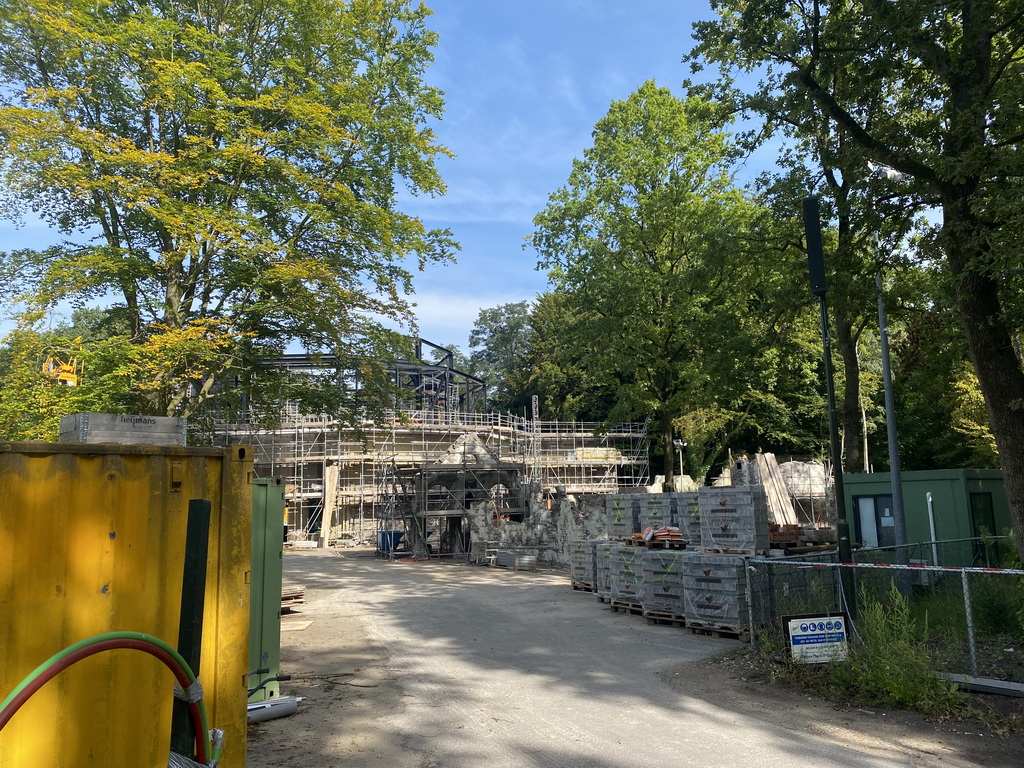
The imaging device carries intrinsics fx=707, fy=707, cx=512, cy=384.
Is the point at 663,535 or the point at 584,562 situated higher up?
the point at 663,535

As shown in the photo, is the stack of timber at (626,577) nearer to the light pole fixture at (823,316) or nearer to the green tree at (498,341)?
the light pole fixture at (823,316)

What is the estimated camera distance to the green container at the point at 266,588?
7863 mm

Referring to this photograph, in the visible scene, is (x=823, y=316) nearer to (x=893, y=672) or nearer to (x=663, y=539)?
(x=893, y=672)

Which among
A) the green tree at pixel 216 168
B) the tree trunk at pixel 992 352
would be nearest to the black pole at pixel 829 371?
the tree trunk at pixel 992 352

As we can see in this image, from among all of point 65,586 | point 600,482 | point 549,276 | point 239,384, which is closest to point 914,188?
point 65,586

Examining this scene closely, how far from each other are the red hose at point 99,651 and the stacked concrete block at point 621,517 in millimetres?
14648

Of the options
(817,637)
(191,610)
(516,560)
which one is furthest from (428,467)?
(191,610)

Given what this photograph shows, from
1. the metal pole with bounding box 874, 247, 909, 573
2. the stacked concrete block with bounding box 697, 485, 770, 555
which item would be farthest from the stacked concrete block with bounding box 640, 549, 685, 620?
the metal pole with bounding box 874, 247, 909, 573

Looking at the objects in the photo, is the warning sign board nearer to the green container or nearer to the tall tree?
the tall tree

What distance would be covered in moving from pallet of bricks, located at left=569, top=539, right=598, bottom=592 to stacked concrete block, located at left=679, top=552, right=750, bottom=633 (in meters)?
5.16

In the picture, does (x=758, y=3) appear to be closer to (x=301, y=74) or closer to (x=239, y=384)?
(x=301, y=74)

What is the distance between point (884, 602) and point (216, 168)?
57.1 ft

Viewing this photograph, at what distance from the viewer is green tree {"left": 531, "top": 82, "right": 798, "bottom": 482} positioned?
26.7 m

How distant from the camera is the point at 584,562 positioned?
18344 millimetres
